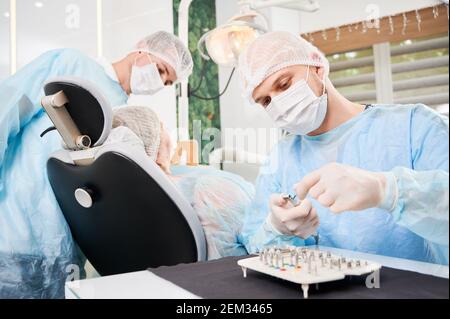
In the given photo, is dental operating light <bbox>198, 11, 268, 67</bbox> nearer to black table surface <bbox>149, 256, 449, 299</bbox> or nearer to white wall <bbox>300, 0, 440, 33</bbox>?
white wall <bbox>300, 0, 440, 33</bbox>

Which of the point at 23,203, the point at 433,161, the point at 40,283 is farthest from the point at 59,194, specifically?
the point at 433,161

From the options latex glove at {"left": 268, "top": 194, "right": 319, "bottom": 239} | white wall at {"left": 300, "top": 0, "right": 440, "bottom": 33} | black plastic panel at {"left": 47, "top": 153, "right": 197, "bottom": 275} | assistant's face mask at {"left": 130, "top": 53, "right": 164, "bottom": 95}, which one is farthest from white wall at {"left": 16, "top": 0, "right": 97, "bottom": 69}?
latex glove at {"left": 268, "top": 194, "right": 319, "bottom": 239}

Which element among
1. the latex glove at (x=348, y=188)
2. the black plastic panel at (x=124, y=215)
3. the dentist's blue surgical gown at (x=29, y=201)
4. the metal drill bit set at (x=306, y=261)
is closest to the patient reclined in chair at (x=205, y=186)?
the black plastic panel at (x=124, y=215)

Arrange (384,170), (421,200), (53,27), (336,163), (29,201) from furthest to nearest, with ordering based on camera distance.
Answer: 1. (53,27)
2. (29,201)
3. (384,170)
4. (336,163)
5. (421,200)

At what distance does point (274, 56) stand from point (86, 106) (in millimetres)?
501

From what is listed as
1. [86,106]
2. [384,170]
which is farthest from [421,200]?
[86,106]

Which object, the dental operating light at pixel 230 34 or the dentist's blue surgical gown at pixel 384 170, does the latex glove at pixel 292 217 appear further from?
the dental operating light at pixel 230 34

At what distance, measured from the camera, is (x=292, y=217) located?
2.91 feet

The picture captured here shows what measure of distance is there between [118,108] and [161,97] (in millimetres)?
158

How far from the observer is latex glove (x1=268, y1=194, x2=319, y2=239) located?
34.8 inches

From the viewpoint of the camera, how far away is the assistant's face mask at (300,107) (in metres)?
0.98

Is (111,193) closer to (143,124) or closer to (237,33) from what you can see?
(143,124)

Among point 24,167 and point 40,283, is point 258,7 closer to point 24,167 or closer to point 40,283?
point 24,167

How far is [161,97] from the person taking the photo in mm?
1366
